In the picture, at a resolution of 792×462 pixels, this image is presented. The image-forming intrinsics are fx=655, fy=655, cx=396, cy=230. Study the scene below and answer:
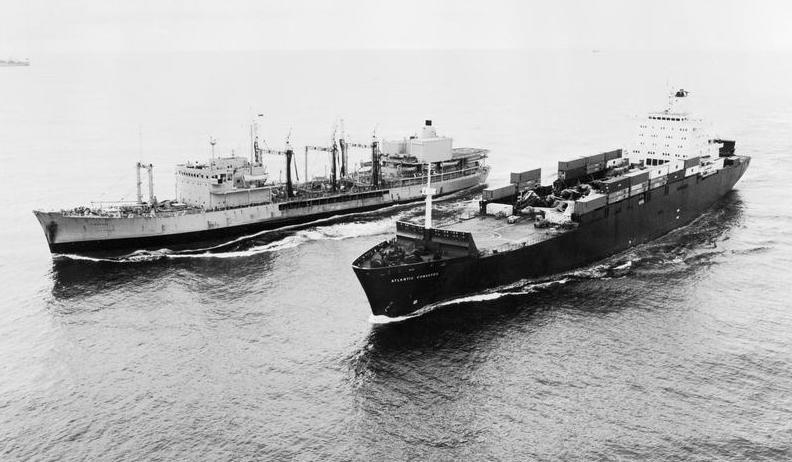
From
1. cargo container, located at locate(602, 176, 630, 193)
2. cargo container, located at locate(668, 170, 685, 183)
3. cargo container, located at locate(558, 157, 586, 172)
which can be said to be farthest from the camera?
cargo container, located at locate(558, 157, 586, 172)

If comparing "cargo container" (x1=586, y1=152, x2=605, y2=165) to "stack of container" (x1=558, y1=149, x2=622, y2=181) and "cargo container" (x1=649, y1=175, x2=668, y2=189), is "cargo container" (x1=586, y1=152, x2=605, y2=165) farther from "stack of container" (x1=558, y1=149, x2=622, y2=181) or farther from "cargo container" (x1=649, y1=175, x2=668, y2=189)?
"cargo container" (x1=649, y1=175, x2=668, y2=189)

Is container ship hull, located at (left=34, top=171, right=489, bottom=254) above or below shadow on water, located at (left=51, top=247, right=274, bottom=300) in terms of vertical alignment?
above

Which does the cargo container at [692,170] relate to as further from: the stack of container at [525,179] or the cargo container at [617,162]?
the stack of container at [525,179]

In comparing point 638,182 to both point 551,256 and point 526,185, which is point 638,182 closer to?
point 526,185

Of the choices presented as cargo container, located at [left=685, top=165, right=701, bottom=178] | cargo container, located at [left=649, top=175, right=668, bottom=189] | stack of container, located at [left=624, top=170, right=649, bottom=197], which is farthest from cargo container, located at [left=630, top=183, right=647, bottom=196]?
cargo container, located at [left=685, top=165, right=701, bottom=178]

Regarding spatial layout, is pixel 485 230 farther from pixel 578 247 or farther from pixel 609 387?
pixel 609 387

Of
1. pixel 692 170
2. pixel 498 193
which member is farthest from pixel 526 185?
pixel 692 170
